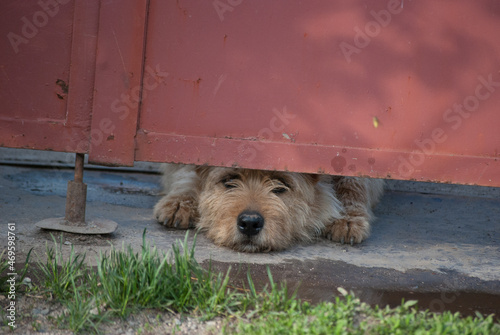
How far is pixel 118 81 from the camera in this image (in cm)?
357

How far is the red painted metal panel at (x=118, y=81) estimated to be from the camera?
3.50 m

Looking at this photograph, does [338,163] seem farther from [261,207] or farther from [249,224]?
[249,224]

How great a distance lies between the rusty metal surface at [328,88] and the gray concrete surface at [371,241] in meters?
0.63

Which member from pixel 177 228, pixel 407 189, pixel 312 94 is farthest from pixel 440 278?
pixel 407 189

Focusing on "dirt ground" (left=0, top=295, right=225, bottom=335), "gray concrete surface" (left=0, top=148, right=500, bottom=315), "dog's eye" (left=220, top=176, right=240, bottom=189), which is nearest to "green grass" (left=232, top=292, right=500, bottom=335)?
"dirt ground" (left=0, top=295, right=225, bottom=335)

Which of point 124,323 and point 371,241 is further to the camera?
point 371,241

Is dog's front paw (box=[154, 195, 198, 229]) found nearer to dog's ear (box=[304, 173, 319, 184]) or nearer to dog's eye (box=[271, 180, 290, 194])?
dog's eye (box=[271, 180, 290, 194])

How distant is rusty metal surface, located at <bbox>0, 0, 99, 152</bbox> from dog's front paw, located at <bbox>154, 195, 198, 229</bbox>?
0.98 metres

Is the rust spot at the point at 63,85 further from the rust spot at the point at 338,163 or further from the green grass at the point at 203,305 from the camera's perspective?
the rust spot at the point at 338,163

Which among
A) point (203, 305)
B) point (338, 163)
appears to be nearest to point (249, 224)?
point (338, 163)

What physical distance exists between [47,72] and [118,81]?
497 mm

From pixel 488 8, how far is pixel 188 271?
2.56m

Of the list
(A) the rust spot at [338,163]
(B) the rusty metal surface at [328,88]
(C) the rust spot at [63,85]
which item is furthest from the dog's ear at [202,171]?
(C) the rust spot at [63,85]

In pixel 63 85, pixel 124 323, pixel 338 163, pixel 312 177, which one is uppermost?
pixel 63 85
